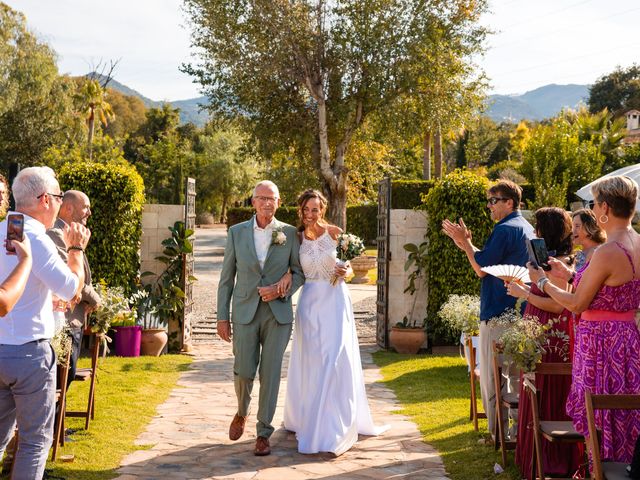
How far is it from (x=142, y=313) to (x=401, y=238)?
4.20 meters

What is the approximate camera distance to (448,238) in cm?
1189

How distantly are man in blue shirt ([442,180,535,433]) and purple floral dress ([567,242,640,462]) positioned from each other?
1.84 meters

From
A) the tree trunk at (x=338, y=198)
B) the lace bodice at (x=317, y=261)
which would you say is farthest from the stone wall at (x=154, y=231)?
the tree trunk at (x=338, y=198)

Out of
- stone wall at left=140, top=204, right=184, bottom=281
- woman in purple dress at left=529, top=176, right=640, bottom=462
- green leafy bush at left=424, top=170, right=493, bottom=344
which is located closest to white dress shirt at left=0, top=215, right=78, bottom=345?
woman in purple dress at left=529, top=176, right=640, bottom=462

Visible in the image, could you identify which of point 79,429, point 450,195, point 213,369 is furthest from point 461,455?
point 450,195

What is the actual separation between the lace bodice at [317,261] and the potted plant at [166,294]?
5.08m

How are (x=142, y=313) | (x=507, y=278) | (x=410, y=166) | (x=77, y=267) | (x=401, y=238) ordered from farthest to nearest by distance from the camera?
(x=410, y=166)
(x=401, y=238)
(x=142, y=313)
(x=507, y=278)
(x=77, y=267)

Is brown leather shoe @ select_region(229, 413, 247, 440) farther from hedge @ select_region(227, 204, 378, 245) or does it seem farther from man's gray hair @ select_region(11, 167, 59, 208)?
hedge @ select_region(227, 204, 378, 245)

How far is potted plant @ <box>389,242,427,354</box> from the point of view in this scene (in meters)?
12.0

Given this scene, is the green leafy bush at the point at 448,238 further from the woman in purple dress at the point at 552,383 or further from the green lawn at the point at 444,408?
the woman in purple dress at the point at 552,383

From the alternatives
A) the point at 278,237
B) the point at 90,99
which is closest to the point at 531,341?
the point at 278,237

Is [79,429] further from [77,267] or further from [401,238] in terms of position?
[401,238]

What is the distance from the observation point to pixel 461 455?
6.46 m

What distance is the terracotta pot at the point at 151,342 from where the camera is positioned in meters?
11.3
